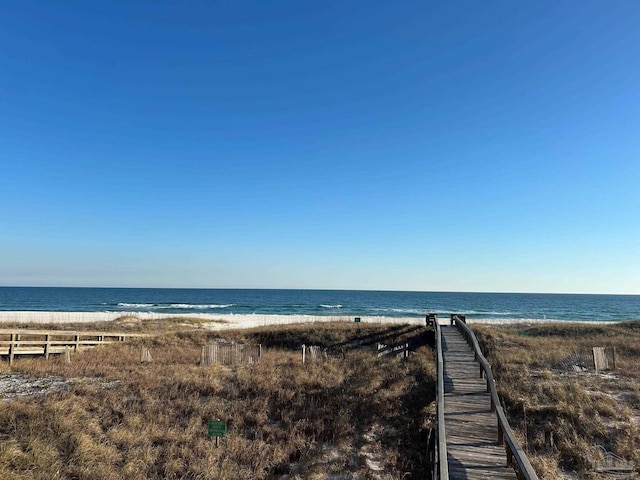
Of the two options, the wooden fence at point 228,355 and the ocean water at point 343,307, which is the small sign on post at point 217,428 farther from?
the ocean water at point 343,307

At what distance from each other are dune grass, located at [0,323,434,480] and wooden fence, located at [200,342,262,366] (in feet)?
3.19

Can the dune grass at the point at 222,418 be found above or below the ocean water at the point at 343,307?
above

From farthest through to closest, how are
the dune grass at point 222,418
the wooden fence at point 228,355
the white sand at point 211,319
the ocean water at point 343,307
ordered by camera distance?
the ocean water at point 343,307
the white sand at point 211,319
the wooden fence at point 228,355
the dune grass at point 222,418

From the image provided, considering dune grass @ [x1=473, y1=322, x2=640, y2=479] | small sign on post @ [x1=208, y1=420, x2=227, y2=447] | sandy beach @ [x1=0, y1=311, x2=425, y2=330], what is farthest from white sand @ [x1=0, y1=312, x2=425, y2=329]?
small sign on post @ [x1=208, y1=420, x2=227, y2=447]

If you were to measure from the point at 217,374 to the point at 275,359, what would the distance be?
455cm

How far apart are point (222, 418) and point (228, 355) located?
8.53 m

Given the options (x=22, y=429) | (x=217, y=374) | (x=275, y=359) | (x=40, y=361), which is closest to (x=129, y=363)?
(x=40, y=361)

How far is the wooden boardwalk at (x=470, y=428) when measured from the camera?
9.15 meters

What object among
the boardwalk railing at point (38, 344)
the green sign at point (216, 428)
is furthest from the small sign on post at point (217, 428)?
the boardwalk railing at point (38, 344)

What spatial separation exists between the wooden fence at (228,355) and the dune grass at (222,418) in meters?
0.97

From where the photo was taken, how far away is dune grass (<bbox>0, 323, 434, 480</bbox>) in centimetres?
997

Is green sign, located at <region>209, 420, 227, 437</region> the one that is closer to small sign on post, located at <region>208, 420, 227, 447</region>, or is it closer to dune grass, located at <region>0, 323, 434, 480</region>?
small sign on post, located at <region>208, 420, 227, 447</region>

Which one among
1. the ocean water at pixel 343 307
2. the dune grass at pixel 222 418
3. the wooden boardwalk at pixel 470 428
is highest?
the wooden boardwalk at pixel 470 428

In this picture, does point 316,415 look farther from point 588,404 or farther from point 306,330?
point 306,330
